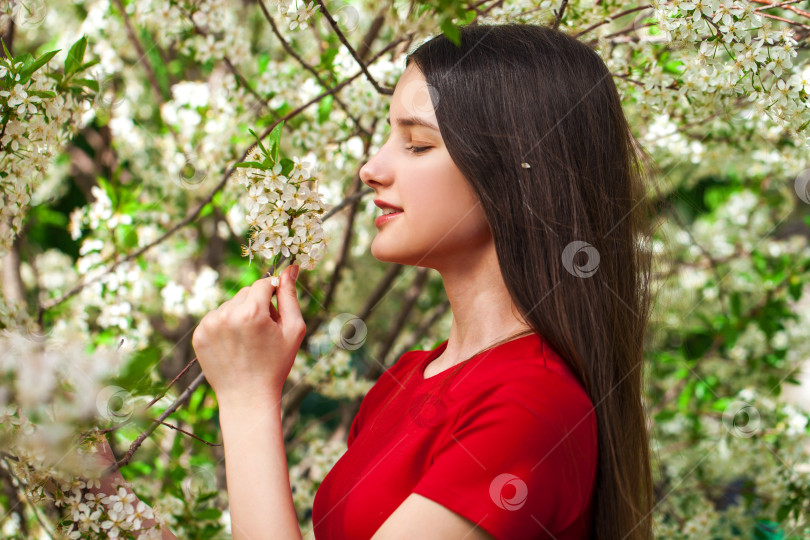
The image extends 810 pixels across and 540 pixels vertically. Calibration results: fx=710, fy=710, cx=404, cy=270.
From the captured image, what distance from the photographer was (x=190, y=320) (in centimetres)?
291

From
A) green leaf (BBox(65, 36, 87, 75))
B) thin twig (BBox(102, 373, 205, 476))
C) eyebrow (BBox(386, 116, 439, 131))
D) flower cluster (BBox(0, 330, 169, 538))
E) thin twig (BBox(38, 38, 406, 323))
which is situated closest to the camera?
flower cluster (BBox(0, 330, 169, 538))

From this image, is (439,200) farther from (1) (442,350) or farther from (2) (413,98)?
(1) (442,350)

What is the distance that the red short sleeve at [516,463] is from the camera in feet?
2.77

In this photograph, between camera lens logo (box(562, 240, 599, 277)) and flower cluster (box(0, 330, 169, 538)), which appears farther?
camera lens logo (box(562, 240, 599, 277))

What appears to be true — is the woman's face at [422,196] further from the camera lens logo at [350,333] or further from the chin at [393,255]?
the camera lens logo at [350,333]

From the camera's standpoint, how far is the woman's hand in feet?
3.27

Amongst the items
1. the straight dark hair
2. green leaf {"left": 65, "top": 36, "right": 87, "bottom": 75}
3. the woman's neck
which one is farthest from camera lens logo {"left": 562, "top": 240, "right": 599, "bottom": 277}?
green leaf {"left": 65, "top": 36, "right": 87, "bottom": 75}

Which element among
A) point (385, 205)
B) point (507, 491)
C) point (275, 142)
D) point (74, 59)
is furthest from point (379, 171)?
point (74, 59)

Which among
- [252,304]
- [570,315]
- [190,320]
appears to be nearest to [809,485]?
[570,315]

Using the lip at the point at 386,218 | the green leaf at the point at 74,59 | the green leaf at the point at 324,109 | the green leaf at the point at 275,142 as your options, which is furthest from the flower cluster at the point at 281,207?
the green leaf at the point at 324,109

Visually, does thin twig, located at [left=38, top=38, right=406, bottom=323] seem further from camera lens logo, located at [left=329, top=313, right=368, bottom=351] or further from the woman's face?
camera lens logo, located at [left=329, top=313, right=368, bottom=351]

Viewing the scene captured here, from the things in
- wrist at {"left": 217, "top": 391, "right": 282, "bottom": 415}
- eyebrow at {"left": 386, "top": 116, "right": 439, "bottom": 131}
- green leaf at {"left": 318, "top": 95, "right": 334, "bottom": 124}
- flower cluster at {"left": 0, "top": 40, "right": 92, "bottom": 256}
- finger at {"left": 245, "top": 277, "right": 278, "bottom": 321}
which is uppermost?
flower cluster at {"left": 0, "top": 40, "right": 92, "bottom": 256}

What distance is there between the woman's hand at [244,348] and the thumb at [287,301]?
0.02 metres

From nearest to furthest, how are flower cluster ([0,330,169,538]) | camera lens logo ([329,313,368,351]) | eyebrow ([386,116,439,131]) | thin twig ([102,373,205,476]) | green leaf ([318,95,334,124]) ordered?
1. flower cluster ([0,330,169,538])
2. thin twig ([102,373,205,476])
3. eyebrow ([386,116,439,131])
4. camera lens logo ([329,313,368,351])
5. green leaf ([318,95,334,124])
